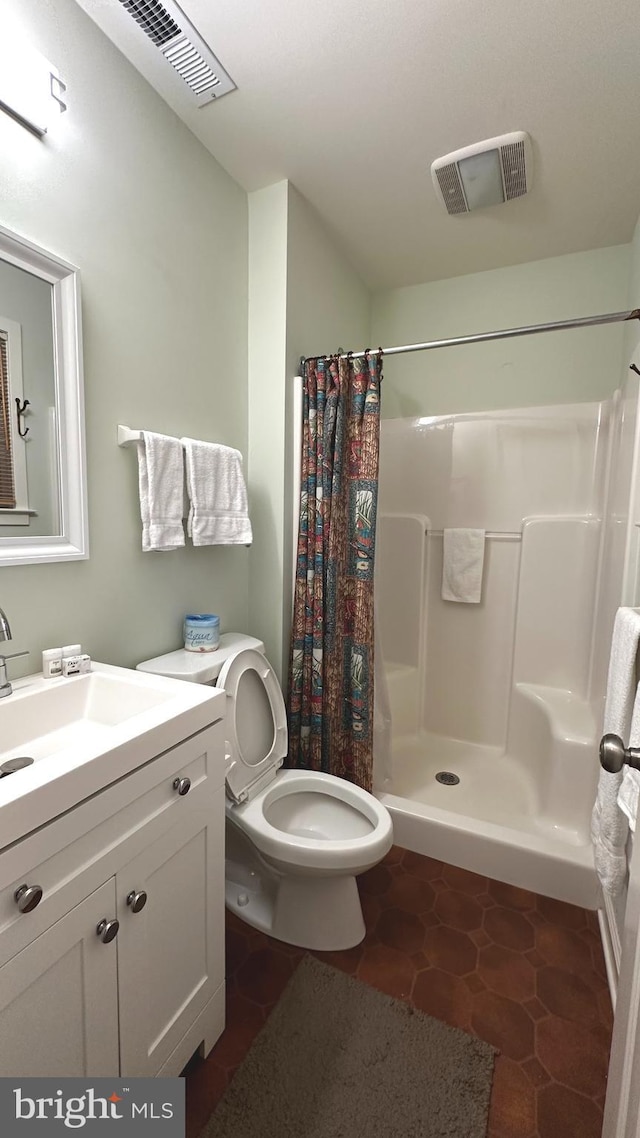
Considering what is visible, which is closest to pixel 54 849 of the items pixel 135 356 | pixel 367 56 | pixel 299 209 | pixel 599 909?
pixel 135 356

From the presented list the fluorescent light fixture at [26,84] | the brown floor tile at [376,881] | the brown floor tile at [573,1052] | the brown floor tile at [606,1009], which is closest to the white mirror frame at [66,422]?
the fluorescent light fixture at [26,84]

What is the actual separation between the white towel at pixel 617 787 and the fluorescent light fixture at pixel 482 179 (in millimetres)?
1556

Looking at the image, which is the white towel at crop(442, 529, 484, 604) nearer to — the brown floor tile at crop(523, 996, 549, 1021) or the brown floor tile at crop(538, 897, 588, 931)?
the brown floor tile at crop(538, 897, 588, 931)

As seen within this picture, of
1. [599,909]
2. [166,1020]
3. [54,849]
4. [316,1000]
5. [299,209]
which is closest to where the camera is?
[54,849]

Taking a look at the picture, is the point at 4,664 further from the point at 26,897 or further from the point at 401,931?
the point at 401,931

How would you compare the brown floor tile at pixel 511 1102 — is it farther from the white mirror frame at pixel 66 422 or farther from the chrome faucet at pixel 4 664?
the white mirror frame at pixel 66 422

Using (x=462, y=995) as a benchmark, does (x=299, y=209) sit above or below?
above

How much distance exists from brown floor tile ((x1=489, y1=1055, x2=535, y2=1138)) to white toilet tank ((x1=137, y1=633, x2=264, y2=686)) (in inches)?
45.8

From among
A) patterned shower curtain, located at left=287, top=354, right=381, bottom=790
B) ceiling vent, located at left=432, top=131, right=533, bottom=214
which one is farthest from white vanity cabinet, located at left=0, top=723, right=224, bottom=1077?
ceiling vent, located at left=432, top=131, right=533, bottom=214

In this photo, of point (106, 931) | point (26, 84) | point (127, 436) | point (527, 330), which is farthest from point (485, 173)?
point (106, 931)

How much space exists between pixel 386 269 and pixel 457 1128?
2.97 meters

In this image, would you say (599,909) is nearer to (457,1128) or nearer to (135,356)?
(457,1128)

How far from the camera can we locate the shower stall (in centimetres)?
173

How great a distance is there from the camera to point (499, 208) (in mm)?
1812
